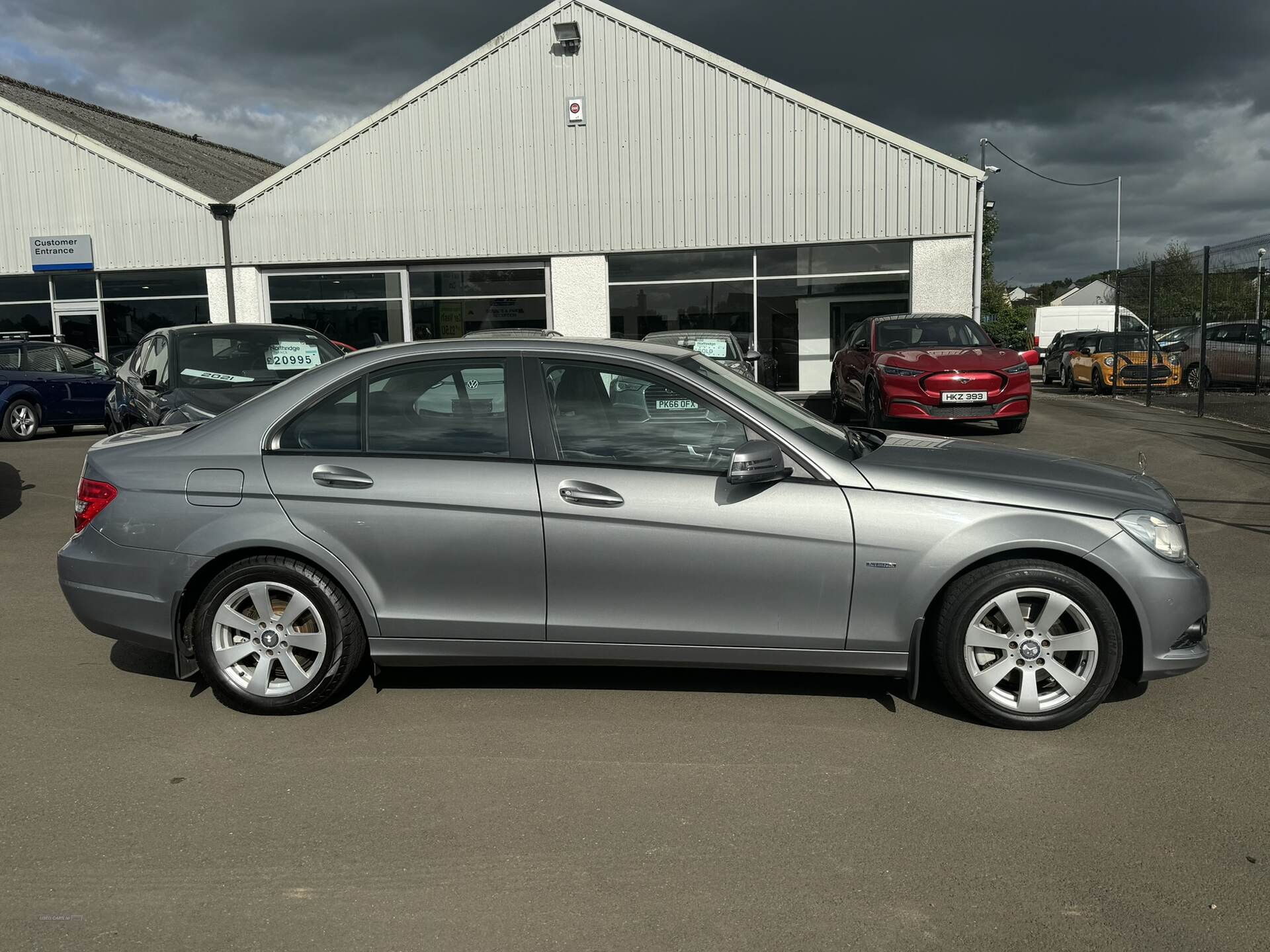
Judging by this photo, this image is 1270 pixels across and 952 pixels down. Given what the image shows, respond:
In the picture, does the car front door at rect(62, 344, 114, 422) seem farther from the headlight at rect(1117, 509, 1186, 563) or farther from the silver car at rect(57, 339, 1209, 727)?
the headlight at rect(1117, 509, 1186, 563)

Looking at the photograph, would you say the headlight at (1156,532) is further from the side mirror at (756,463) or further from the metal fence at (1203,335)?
the metal fence at (1203,335)

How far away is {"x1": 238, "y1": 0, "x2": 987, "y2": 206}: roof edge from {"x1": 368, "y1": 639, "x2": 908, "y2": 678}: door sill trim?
672 inches

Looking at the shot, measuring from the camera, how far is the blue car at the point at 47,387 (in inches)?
640

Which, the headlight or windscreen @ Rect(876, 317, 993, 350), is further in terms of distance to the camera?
windscreen @ Rect(876, 317, 993, 350)

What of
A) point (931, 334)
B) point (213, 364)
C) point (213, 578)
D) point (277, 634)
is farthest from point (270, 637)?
point (931, 334)

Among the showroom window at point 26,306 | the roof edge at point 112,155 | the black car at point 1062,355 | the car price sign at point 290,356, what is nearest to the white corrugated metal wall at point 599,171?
the roof edge at point 112,155

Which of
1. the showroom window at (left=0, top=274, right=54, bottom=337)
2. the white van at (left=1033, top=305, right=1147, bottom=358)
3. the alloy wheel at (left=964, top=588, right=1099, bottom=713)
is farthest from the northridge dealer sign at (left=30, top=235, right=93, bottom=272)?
the white van at (left=1033, top=305, right=1147, bottom=358)

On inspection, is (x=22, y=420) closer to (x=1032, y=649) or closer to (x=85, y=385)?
(x=85, y=385)

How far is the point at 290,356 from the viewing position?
10.1 meters

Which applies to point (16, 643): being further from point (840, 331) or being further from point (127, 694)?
point (840, 331)

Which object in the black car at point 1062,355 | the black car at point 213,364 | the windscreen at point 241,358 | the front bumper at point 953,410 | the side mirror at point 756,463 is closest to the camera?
the side mirror at point 756,463

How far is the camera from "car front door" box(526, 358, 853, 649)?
161 inches

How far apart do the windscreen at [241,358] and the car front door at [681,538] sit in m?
6.06

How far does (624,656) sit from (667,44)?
18.3m
